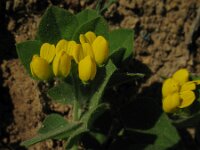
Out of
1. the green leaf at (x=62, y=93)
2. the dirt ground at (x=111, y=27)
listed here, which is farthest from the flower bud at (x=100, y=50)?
the dirt ground at (x=111, y=27)

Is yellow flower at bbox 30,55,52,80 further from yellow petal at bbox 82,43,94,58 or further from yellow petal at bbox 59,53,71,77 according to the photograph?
yellow petal at bbox 82,43,94,58

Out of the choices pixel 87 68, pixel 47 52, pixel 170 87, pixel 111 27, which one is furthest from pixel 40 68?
pixel 111 27

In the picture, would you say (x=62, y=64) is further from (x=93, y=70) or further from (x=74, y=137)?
(x=74, y=137)

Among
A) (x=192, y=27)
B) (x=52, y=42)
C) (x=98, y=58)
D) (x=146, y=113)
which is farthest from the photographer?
(x=192, y=27)

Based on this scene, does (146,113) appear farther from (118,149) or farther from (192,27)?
(192,27)

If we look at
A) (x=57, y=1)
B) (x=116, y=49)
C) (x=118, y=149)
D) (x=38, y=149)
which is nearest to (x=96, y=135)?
(x=118, y=149)
